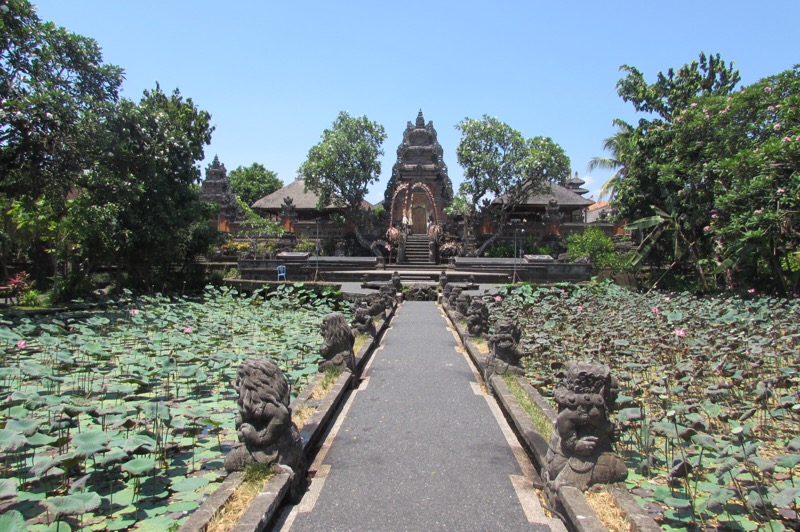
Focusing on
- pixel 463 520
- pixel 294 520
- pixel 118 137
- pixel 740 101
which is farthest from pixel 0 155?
pixel 740 101

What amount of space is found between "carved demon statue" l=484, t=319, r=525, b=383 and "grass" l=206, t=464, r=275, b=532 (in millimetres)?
4041

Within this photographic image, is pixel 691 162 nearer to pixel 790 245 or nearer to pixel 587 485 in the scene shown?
pixel 790 245

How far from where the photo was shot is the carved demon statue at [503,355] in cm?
741

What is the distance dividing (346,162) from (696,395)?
973 inches

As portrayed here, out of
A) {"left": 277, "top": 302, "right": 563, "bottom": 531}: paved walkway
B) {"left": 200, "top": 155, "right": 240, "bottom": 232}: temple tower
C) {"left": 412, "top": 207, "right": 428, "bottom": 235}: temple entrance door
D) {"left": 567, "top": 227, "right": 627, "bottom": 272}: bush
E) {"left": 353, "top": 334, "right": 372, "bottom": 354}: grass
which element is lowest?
{"left": 277, "top": 302, "right": 563, "bottom": 531}: paved walkway

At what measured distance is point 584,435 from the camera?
3984 mm

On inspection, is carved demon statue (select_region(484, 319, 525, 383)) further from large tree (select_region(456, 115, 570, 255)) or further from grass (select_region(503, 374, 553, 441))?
large tree (select_region(456, 115, 570, 255))

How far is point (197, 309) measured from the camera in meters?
14.1

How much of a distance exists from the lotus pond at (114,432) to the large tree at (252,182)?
152ft

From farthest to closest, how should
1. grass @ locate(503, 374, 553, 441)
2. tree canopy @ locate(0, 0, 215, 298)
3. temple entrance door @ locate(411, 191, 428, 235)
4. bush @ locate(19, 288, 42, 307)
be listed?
temple entrance door @ locate(411, 191, 428, 235)
bush @ locate(19, 288, 42, 307)
tree canopy @ locate(0, 0, 215, 298)
grass @ locate(503, 374, 553, 441)

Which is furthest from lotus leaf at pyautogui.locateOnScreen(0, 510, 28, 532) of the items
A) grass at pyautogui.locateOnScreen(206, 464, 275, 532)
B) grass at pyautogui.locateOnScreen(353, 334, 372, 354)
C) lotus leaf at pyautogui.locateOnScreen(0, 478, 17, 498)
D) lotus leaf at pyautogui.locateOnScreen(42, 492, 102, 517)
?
grass at pyautogui.locateOnScreen(353, 334, 372, 354)

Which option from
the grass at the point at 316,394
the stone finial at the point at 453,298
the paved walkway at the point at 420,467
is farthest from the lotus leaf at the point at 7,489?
the stone finial at the point at 453,298

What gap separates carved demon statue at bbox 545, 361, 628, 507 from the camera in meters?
3.88

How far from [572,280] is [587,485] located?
1969 centimetres
